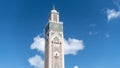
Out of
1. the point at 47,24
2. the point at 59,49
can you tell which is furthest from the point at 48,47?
the point at 47,24

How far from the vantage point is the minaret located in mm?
34188

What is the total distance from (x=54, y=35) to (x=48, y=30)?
1407 mm

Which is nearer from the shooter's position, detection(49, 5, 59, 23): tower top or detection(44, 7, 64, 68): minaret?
detection(44, 7, 64, 68): minaret

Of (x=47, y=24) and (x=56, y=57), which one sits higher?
(x=47, y=24)

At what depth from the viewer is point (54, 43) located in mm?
35469

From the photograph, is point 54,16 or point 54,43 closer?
point 54,43

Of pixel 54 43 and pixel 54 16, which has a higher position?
pixel 54 16

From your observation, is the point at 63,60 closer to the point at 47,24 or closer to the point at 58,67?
the point at 58,67

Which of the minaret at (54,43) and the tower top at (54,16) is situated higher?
the tower top at (54,16)

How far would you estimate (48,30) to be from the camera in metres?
36.5

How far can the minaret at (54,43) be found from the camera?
34188 mm

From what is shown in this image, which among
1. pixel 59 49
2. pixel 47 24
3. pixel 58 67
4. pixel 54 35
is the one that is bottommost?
pixel 58 67

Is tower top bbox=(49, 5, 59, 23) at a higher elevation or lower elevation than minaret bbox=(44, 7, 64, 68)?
higher

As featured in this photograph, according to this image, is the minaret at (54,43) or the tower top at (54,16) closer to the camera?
the minaret at (54,43)
